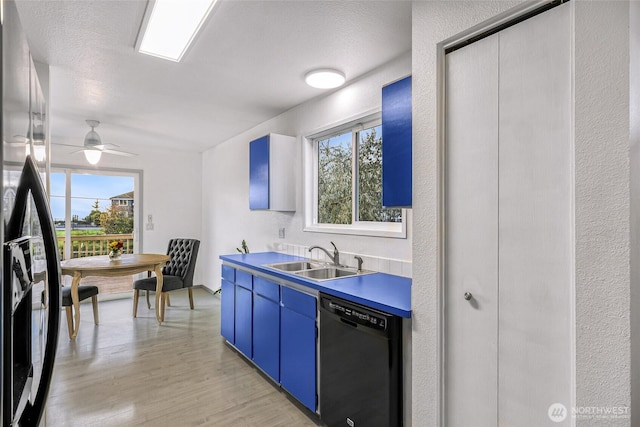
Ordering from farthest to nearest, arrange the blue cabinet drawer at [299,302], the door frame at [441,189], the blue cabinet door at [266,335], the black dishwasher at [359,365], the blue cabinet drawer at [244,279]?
the blue cabinet drawer at [244,279] < the blue cabinet door at [266,335] < the blue cabinet drawer at [299,302] < the black dishwasher at [359,365] < the door frame at [441,189]

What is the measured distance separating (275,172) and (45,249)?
8.21ft

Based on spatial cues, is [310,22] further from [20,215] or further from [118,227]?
[118,227]

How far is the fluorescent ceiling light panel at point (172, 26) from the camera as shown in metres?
1.81

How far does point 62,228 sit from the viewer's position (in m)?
4.91

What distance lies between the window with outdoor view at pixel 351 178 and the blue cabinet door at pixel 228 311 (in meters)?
1.08

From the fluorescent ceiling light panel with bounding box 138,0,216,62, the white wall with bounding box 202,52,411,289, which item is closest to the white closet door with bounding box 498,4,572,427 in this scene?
the white wall with bounding box 202,52,411,289

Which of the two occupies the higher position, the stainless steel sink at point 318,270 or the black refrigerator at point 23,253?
the black refrigerator at point 23,253

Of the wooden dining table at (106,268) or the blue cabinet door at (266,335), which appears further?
the wooden dining table at (106,268)

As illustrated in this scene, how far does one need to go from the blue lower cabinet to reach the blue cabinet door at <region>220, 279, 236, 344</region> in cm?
91

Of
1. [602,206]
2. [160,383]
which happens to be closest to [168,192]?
[160,383]

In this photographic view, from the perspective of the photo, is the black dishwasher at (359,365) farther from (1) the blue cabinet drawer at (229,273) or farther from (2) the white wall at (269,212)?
(1) the blue cabinet drawer at (229,273)

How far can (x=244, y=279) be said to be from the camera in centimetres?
302

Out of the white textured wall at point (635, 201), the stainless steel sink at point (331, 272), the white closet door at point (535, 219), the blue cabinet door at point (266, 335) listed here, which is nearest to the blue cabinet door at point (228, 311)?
the blue cabinet door at point (266, 335)

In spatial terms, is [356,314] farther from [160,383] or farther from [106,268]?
[106,268]
